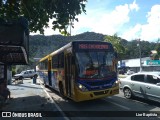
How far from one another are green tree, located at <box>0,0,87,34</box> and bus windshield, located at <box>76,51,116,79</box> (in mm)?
3073

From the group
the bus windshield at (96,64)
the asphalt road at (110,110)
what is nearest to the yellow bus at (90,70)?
the bus windshield at (96,64)

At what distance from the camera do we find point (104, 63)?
12.4 m

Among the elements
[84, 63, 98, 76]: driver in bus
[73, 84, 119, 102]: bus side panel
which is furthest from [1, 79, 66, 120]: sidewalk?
[84, 63, 98, 76]: driver in bus

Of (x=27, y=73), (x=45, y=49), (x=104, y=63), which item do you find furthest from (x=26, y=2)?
(x=45, y=49)

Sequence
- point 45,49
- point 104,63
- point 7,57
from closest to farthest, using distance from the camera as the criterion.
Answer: point 104,63 < point 7,57 < point 45,49

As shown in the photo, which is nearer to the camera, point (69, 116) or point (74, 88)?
point (69, 116)

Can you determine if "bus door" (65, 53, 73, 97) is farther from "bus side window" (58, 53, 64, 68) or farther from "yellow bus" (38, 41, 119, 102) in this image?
"bus side window" (58, 53, 64, 68)

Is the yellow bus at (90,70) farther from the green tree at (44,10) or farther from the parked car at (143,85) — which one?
the green tree at (44,10)

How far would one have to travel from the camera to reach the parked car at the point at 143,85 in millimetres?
11625

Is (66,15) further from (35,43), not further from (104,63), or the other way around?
(35,43)

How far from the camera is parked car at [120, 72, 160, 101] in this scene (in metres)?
11.6

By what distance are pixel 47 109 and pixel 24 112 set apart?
118 centimetres

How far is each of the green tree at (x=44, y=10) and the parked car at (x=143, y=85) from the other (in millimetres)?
4819

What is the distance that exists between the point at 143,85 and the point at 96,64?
2650 millimetres
